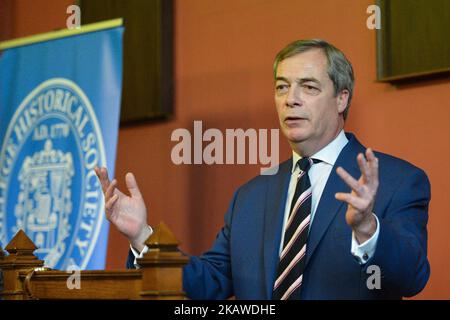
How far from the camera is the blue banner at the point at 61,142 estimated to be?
474 centimetres

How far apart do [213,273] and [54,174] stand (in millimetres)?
1984

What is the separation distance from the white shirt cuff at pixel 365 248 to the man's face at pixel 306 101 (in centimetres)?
70

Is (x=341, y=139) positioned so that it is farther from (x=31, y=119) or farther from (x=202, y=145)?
(x=31, y=119)

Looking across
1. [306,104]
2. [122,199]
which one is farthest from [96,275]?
[306,104]

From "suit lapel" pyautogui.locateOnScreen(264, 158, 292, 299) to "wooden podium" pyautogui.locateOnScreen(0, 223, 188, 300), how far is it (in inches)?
22.2

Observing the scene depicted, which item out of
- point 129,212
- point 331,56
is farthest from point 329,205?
point 129,212

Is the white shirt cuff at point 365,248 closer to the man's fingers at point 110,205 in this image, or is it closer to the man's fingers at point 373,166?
the man's fingers at point 373,166

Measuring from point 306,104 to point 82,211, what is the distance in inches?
77.4

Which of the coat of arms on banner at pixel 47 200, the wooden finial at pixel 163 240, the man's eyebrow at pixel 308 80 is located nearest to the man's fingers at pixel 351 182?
the wooden finial at pixel 163 240

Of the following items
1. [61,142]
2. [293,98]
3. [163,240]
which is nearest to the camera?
[163,240]

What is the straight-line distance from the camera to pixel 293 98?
317 cm

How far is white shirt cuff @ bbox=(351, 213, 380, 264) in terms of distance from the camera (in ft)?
8.34

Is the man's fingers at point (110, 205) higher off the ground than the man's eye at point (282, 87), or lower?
lower

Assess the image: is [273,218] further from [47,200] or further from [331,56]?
[47,200]
